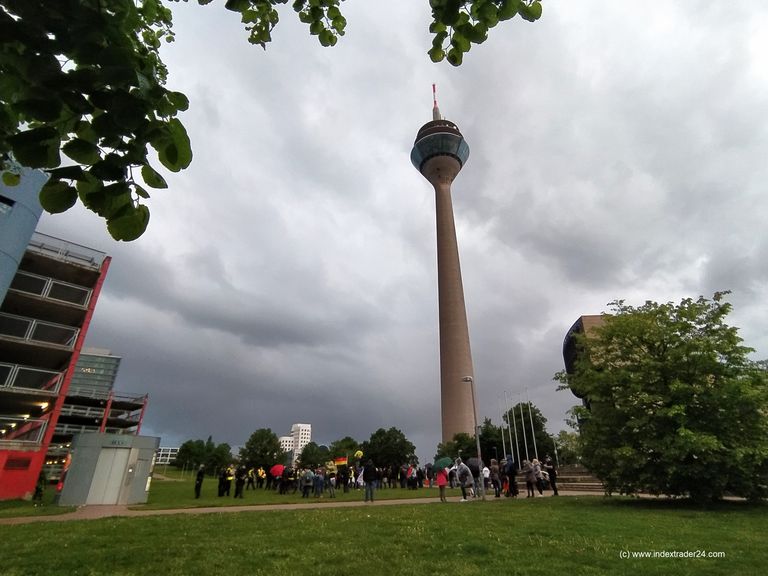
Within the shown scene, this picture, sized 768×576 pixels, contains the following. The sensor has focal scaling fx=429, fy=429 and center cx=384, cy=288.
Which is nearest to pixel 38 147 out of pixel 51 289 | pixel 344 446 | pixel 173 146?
pixel 173 146

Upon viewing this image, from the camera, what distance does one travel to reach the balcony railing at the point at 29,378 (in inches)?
963

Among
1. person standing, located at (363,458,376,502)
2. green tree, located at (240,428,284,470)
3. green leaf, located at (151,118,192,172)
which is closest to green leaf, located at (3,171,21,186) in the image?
green leaf, located at (151,118,192,172)

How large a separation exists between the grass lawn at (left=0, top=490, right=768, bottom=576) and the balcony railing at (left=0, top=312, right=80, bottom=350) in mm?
20824

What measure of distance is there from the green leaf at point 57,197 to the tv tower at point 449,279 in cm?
5654

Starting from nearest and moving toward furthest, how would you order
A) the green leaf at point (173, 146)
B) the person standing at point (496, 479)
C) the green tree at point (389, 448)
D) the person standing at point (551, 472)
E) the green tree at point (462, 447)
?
the green leaf at point (173, 146) < the person standing at point (551, 472) < the person standing at point (496, 479) < the green tree at point (462, 447) < the green tree at point (389, 448)

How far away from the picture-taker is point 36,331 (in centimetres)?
2762

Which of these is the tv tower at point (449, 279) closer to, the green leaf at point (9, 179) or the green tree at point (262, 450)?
the green tree at point (262, 450)

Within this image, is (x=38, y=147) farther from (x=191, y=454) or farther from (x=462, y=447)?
(x=191, y=454)

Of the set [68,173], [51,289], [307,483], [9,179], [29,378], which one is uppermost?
[51,289]

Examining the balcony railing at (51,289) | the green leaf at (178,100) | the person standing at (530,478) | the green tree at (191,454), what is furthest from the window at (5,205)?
the green tree at (191,454)

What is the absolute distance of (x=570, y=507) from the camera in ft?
45.8

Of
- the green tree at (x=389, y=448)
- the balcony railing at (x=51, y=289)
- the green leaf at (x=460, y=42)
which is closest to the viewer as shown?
the green leaf at (x=460, y=42)

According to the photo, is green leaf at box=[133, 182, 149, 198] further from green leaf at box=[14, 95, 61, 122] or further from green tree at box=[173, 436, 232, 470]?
green tree at box=[173, 436, 232, 470]

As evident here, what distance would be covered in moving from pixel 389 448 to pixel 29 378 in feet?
205
